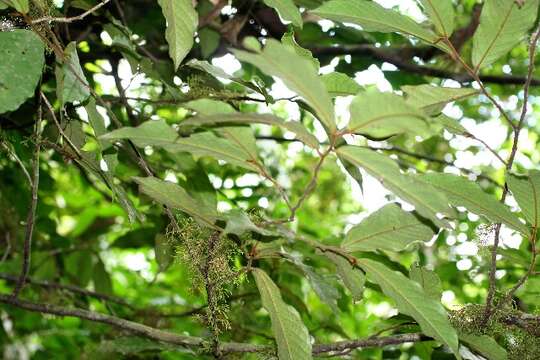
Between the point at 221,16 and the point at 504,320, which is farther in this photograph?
the point at 221,16

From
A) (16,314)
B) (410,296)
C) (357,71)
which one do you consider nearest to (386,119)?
(410,296)

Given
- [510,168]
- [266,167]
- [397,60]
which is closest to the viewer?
[510,168]

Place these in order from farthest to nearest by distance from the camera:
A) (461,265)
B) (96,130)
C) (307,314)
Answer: (461,265) < (307,314) < (96,130)

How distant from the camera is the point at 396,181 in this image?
68 centimetres

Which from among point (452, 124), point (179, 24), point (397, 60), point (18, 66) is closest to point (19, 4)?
point (18, 66)

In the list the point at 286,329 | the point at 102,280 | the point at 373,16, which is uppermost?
the point at 373,16

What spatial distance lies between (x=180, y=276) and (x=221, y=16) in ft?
5.98

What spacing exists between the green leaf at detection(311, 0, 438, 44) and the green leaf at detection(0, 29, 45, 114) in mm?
376

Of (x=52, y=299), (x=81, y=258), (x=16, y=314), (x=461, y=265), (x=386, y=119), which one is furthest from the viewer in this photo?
(x=16, y=314)

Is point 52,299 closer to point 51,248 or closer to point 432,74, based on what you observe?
point 51,248

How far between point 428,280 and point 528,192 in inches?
8.9

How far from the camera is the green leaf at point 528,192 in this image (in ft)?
2.75

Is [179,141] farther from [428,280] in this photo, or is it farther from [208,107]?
[428,280]

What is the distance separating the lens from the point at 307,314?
61.9 inches
